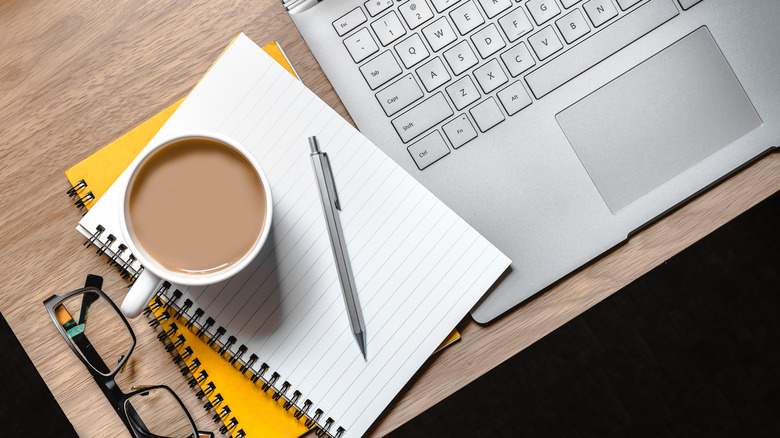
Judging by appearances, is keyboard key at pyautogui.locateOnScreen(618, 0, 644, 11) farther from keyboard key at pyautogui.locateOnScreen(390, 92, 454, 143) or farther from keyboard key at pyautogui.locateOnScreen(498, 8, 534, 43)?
keyboard key at pyautogui.locateOnScreen(390, 92, 454, 143)

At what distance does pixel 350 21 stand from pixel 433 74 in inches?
3.7

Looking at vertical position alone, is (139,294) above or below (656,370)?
above

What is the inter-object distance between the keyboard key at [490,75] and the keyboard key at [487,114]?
0.04 feet

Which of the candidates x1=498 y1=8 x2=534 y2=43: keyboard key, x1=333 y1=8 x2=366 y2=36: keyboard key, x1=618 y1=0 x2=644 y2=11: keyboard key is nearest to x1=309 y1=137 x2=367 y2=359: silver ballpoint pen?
x1=333 y1=8 x2=366 y2=36: keyboard key

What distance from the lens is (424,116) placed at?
1.81ft

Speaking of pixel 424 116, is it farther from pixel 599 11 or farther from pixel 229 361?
pixel 229 361

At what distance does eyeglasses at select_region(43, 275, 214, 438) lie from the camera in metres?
0.55

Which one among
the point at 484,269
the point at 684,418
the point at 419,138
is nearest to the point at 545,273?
the point at 484,269

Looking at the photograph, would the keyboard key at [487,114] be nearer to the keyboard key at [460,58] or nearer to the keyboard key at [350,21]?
the keyboard key at [460,58]

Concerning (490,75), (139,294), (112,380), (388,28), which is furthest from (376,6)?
(112,380)

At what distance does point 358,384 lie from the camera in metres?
0.56

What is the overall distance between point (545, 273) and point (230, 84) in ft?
1.18

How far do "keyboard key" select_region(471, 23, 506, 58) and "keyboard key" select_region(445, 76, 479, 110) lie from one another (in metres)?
0.03

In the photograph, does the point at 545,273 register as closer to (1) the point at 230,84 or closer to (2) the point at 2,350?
(1) the point at 230,84
